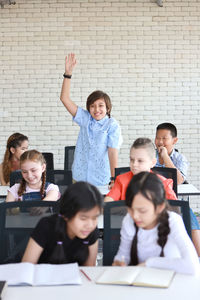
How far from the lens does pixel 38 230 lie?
2.68 metres

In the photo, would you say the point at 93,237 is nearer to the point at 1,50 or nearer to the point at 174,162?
the point at 174,162

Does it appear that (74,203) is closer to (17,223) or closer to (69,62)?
(17,223)

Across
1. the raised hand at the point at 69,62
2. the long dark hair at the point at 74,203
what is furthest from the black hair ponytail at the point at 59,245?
the raised hand at the point at 69,62

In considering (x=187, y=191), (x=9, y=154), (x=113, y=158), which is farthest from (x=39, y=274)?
(x=9, y=154)

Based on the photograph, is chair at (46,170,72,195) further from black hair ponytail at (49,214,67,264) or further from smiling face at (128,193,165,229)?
smiling face at (128,193,165,229)

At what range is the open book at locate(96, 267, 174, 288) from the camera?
2.26 metres

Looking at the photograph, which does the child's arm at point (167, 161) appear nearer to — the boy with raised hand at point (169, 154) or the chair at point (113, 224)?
the boy with raised hand at point (169, 154)

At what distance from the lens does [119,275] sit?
2354 millimetres

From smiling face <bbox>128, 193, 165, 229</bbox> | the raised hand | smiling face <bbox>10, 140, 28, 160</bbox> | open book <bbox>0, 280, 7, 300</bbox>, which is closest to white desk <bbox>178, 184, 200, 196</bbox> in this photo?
the raised hand

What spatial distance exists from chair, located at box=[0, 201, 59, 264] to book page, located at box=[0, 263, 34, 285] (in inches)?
17.6

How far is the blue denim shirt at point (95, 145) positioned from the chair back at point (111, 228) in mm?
1993

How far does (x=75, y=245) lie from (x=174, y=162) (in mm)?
2891

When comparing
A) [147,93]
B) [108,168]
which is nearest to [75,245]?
[108,168]

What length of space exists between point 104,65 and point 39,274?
5414mm
